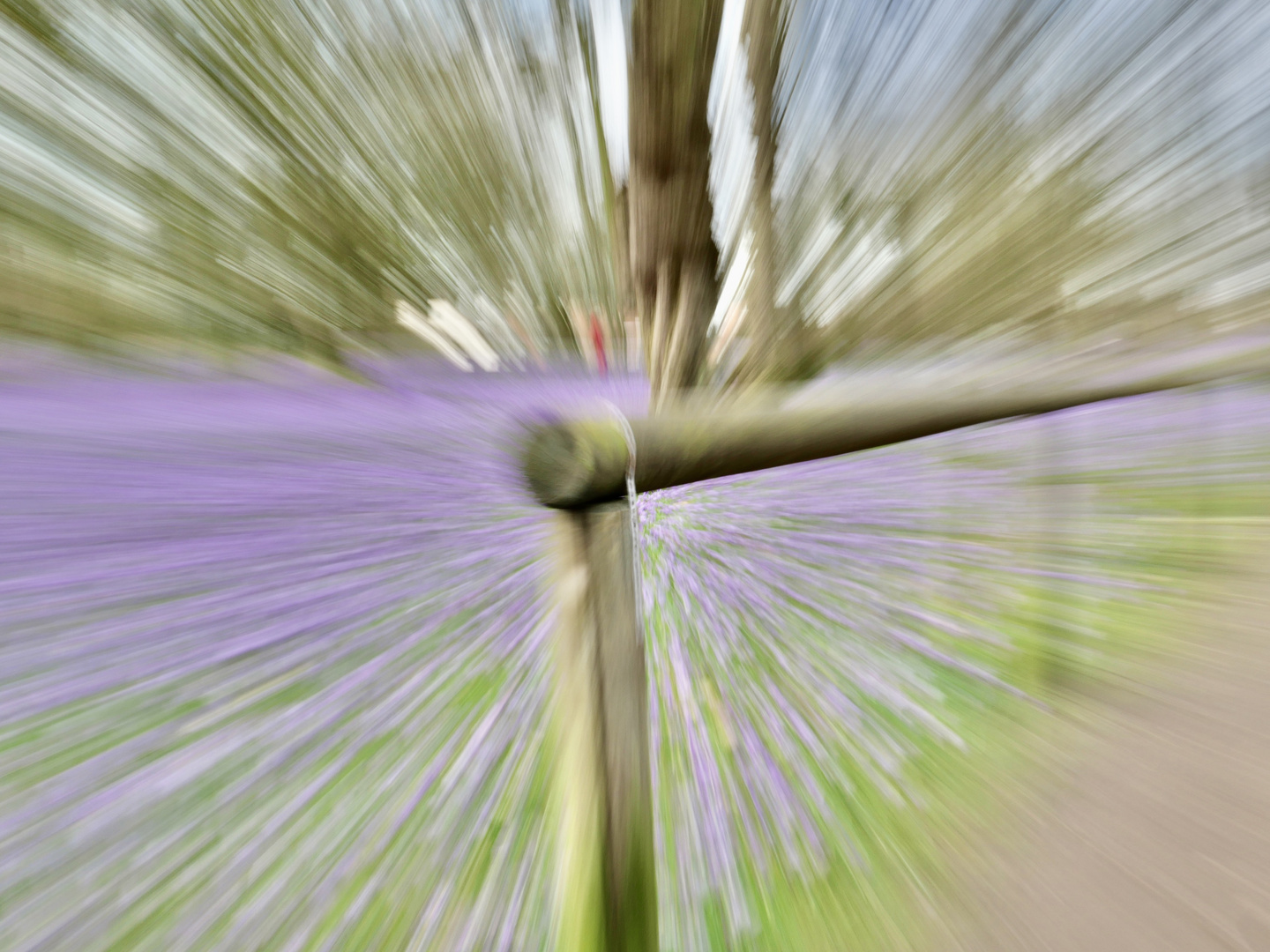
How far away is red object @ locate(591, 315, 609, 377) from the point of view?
0.23 metres

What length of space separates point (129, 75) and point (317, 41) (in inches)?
1.8

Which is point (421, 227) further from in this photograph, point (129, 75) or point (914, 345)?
point (914, 345)

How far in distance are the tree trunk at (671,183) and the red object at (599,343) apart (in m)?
0.02

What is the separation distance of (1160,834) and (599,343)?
3.13 feet

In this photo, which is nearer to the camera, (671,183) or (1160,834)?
(671,183)

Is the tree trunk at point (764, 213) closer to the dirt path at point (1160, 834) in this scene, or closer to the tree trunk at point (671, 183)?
the tree trunk at point (671, 183)

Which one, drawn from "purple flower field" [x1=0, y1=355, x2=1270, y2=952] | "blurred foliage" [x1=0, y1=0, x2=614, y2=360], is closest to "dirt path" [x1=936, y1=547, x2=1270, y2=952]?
"purple flower field" [x1=0, y1=355, x2=1270, y2=952]

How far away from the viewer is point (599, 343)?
0.75 feet

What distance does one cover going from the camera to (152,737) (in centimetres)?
8

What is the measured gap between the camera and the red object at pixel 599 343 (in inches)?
8.9

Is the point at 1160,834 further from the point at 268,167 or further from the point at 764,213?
the point at 268,167

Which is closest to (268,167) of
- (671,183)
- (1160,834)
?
(671,183)

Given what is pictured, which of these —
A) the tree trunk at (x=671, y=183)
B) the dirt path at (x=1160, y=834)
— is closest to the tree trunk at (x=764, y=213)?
the tree trunk at (x=671, y=183)

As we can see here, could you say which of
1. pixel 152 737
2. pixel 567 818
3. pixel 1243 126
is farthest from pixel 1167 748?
pixel 152 737
